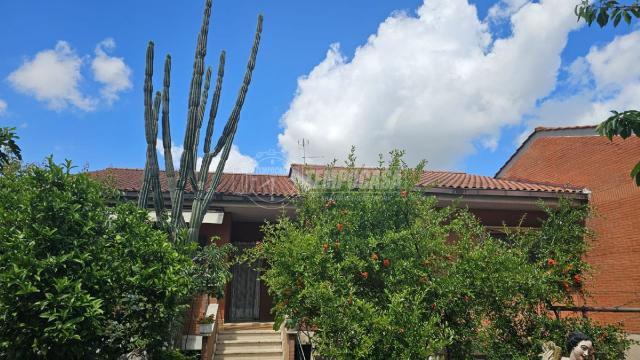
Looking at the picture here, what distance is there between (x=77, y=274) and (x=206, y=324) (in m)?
4.15

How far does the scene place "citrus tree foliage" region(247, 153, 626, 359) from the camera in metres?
5.27

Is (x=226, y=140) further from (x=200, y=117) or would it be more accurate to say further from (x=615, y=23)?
(x=615, y=23)

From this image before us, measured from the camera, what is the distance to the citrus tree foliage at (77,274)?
408 cm

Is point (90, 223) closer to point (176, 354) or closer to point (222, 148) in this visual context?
point (176, 354)

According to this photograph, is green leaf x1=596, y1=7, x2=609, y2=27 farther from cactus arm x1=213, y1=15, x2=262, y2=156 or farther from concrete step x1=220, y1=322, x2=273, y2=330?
concrete step x1=220, y1=322, x2=273, y2=330

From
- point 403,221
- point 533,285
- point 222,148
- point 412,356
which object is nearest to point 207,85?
point 222,148

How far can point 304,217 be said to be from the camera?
675cm

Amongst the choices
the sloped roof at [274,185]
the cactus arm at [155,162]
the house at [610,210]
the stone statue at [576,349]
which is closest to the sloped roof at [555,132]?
the house at [610,210]

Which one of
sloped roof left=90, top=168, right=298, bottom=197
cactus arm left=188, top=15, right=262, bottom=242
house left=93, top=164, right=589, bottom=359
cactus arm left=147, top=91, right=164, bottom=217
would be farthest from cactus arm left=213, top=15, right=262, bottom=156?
sloped roof left=90, top=168, right=298, bottom=197

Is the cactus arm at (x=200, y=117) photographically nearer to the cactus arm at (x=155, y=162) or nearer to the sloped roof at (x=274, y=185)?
the cactus arm at (x=155, y=162)

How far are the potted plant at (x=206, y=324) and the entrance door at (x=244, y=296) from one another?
152 inches

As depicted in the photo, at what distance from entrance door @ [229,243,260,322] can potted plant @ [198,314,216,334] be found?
12.6 ft

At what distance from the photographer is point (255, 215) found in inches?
423

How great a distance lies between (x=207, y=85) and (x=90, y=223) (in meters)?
3.10
